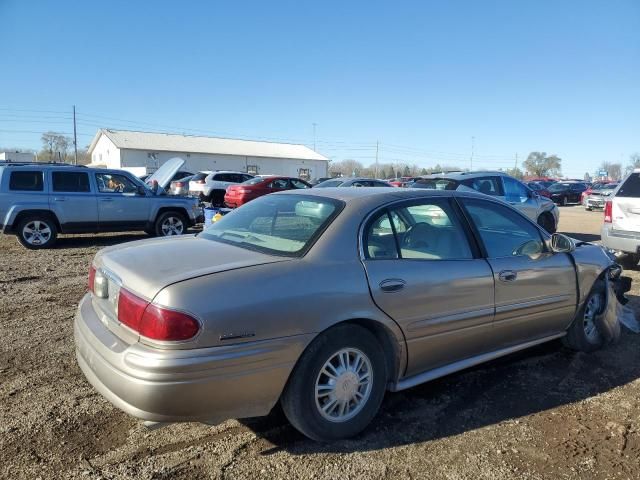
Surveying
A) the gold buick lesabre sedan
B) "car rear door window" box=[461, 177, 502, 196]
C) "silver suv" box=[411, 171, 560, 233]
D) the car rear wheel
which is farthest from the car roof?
the car rear wheel

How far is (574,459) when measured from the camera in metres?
2.84

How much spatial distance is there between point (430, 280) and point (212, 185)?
19.0 meters

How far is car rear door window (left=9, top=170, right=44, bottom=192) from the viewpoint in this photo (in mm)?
9649

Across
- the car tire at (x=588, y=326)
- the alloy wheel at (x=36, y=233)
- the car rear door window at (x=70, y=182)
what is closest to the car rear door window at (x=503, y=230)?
the car tire at (x=588, y=326)

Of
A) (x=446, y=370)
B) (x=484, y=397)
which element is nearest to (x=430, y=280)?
(x=446, y=370)

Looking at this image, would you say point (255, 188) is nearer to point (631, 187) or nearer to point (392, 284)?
point (631, 187)

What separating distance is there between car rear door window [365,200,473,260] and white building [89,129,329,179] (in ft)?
151

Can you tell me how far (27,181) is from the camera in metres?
9.78

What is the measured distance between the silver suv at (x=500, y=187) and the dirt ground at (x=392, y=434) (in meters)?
6.15

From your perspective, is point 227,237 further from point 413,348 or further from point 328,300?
point 413,348

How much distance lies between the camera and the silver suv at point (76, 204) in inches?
380

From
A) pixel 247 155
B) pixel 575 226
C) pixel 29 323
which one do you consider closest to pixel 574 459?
pixel 29 323

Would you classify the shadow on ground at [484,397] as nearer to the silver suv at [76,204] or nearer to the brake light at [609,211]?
the brake light at [609,211]

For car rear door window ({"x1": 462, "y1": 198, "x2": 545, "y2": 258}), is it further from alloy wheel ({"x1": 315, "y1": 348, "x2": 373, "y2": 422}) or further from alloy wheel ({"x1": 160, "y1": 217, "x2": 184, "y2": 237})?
alloy wheel ({"x1": 160, "y1": 217, "x2": 184, "y2": 237})
